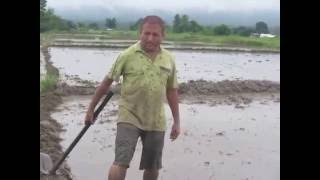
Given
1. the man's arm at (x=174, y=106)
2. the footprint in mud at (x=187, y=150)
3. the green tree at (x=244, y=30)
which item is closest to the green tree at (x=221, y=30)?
the green tree at (x=244, y=30)

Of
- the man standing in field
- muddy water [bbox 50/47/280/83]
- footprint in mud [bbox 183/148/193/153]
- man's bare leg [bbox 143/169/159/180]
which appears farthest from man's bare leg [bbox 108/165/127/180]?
muddy water [bbox 50/47/280/83]

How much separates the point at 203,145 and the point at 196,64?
8315 millimetres

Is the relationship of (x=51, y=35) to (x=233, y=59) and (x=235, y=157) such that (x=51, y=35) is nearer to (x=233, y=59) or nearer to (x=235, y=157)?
(x=233, y=59)

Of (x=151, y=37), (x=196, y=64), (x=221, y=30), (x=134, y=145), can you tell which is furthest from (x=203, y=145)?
(x=221, y=30)

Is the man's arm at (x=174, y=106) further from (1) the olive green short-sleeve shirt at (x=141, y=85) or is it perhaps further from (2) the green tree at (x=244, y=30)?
(2) the green tree at (x=244, y=30)

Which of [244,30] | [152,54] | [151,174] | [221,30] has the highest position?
[221,30]

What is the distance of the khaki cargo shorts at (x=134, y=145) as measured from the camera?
10.1 ft

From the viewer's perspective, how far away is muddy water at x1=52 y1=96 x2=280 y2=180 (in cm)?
468

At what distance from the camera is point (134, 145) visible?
311 centimetres

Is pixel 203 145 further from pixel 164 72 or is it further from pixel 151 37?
pixel 151 37
